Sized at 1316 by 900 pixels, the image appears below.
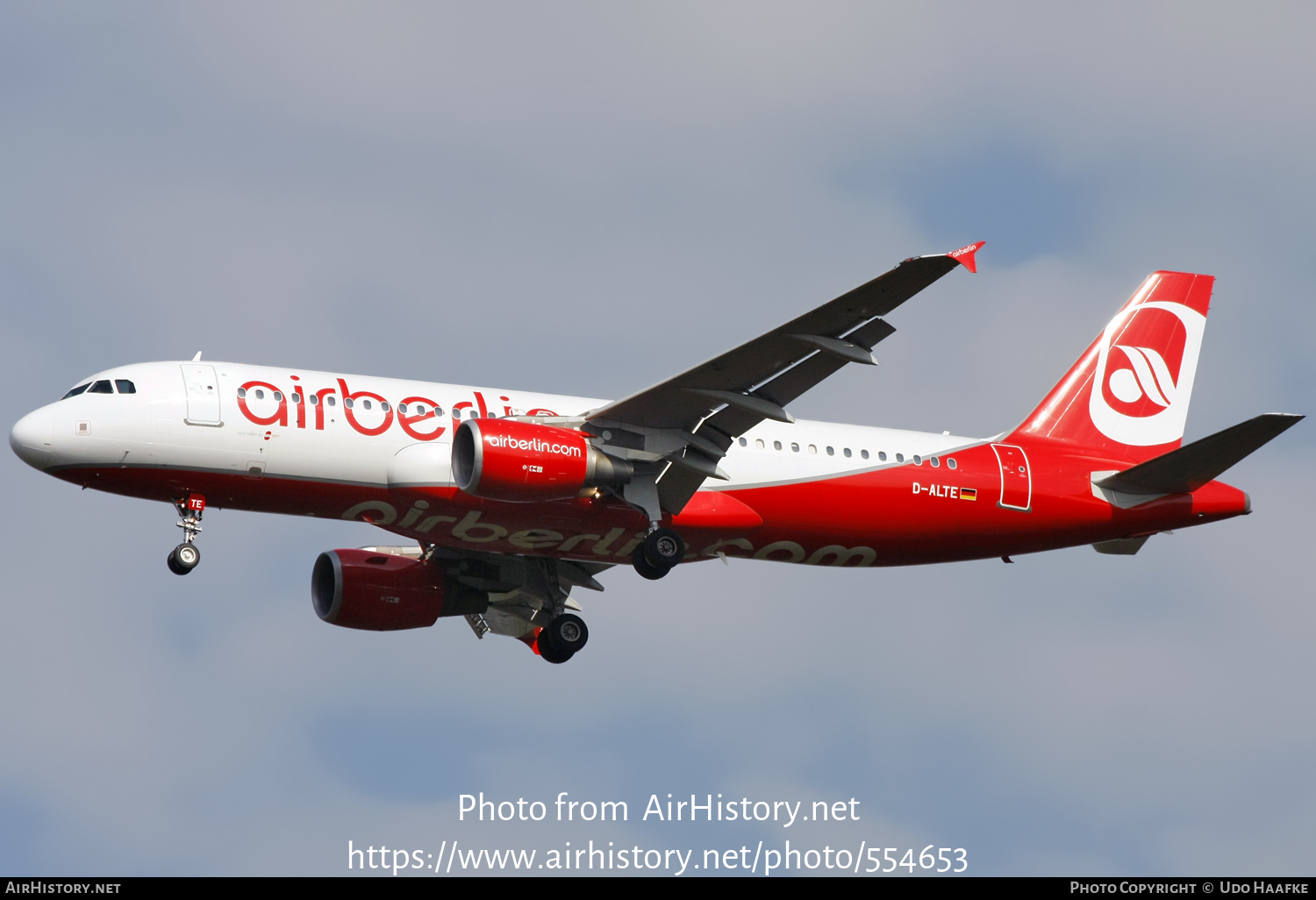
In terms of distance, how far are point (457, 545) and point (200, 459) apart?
20.4 feet

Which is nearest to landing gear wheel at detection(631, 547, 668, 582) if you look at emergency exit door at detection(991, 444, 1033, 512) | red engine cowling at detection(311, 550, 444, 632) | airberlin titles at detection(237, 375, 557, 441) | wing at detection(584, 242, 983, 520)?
wing at detection(584, 242, 983, 520)

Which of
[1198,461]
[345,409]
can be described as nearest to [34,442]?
[345,409]

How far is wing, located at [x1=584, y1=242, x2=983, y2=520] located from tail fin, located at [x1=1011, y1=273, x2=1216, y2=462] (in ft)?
28.7

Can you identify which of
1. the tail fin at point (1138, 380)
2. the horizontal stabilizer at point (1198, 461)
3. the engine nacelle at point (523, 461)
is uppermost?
the tail fin at point (1138, 380)

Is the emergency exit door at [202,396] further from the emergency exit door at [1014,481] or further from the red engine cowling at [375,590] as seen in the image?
the emergency exit door at [1014,481]

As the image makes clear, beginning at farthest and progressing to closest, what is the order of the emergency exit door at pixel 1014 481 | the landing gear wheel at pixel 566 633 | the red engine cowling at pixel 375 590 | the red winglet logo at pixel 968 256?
the landing gear wheel at pixel 566 633 → the red engine cowling at pixel 375 590 → the emergency exit door at pixel 1014 481 → the red winglet logo at pixel 968 256

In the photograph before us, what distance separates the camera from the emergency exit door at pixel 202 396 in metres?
34.3

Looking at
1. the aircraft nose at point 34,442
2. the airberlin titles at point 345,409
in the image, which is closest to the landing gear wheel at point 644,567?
the airberlin titles at point 345,409

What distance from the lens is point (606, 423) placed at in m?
35.8

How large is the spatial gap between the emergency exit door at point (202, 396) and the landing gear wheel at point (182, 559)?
8.20ft

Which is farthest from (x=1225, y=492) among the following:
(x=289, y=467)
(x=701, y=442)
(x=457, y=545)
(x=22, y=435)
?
(x=22, y=435)

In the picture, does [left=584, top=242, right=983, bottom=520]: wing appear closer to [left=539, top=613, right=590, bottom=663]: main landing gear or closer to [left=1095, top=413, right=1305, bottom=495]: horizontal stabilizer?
[left=539, top=613, right=590, bottom=663]: main landing gear

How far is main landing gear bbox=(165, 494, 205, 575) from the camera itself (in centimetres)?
3434

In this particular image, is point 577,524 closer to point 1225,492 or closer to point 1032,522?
point 1032,522
